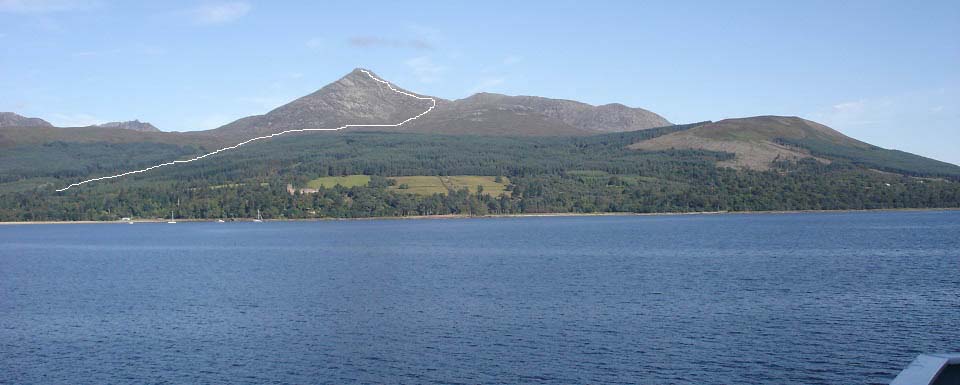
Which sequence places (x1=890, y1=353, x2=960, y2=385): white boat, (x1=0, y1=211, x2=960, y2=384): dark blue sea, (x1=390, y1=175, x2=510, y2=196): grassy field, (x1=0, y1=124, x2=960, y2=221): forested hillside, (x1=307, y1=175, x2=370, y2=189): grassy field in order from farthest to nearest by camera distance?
(x1=307, y1=175, x2=370, y2=189): grassy field → (x1=390, y1=175, x2=510, y2=196): grassy field → (x1=0, y1=124, x2=960, y2=221): forested hillside → (x1=0, y1=211, x2=960, y2=384): dark blue sea → (x1=890, y1=353, x2=960, y2=385): white boat

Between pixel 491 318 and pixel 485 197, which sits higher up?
pixel 485 197

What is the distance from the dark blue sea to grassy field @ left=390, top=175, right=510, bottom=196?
105 meters

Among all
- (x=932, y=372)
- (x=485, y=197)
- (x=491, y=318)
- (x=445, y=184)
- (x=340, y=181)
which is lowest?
(x=491, y=318)

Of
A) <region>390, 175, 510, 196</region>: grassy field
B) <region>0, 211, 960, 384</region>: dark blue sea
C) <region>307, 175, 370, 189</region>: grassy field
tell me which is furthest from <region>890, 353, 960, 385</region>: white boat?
<region>307, 175, 370, 189</region>: grassy field

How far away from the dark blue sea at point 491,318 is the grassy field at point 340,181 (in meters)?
105

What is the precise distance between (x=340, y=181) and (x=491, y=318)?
148286 mm

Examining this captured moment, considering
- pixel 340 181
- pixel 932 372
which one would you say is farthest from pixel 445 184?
pixel 932 372

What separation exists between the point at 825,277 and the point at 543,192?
442 ft

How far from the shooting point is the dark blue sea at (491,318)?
28.3m

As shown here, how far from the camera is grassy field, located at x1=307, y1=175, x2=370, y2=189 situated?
→ 180m

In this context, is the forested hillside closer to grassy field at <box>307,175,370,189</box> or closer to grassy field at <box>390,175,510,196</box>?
grassy field at <box>390,175,510,196</box>

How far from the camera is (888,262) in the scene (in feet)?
195

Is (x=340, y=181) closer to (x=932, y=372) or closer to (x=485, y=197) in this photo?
(x=485, y=197)

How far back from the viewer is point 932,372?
12.8 meters
